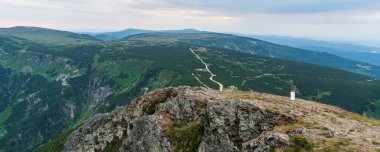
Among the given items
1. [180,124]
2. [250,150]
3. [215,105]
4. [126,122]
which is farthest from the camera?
[126,122]

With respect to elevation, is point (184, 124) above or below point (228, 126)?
below

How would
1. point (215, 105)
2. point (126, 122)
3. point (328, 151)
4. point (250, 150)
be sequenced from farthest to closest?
point (126, 122) → point (215, 105) → point (250, 150) → point (328, 151)

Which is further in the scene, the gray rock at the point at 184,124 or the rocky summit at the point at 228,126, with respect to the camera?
the gray rock at the point at 184,124

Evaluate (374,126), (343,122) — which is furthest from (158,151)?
(374,126)

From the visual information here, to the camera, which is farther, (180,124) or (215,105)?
(180,124)

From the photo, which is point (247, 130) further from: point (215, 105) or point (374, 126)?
point (374, 126)

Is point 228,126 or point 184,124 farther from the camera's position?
point 184,124

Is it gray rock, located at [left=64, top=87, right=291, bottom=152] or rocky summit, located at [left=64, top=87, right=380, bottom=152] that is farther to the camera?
gray rock, located at [left=64, top=87, right=291, bottom=152]

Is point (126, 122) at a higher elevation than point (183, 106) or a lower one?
lower
